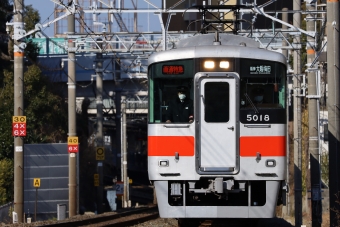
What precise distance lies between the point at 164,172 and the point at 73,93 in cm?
1474

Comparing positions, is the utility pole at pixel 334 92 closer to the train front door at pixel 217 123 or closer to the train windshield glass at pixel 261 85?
the train windshield glass at pixel 261 85

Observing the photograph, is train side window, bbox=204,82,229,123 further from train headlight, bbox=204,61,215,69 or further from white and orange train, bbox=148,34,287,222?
train headlight, bbox=204,61,215,69

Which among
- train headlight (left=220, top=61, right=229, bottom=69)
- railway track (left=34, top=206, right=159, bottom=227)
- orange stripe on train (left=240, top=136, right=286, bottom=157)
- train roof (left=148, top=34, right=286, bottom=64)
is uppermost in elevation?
train roof (left=148, top=34, right=286, bottom=64)

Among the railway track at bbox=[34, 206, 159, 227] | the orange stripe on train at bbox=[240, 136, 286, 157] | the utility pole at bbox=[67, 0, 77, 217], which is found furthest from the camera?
the utility pole at bbox=[67, 0, 77, 217]

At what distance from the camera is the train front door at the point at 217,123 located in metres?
11.1

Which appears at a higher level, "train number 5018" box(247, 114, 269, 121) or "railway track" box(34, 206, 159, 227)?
"train number 5018" box(247, 114, 269, 121)

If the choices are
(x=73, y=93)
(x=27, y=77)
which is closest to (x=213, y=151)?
(x=73, y=93)

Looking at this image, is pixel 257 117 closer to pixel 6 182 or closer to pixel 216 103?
pixel 216 103

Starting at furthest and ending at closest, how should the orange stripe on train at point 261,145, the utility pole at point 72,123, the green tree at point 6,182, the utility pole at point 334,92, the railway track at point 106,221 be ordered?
the green tree at point 6,182
the utility pole at point 72,123
the railway track at point 106,221
the utility pole at point 334,92
the orange stripe on train at point 261,145

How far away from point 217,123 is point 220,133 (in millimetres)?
158

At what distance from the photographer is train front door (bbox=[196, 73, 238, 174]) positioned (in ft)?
36.6

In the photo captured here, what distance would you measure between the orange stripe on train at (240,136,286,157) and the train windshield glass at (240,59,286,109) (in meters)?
0.49

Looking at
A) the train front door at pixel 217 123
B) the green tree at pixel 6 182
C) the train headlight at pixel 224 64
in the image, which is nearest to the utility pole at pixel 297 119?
the train front door at pixel 217 123

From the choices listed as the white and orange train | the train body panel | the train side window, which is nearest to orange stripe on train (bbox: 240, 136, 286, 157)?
the white and orange train
